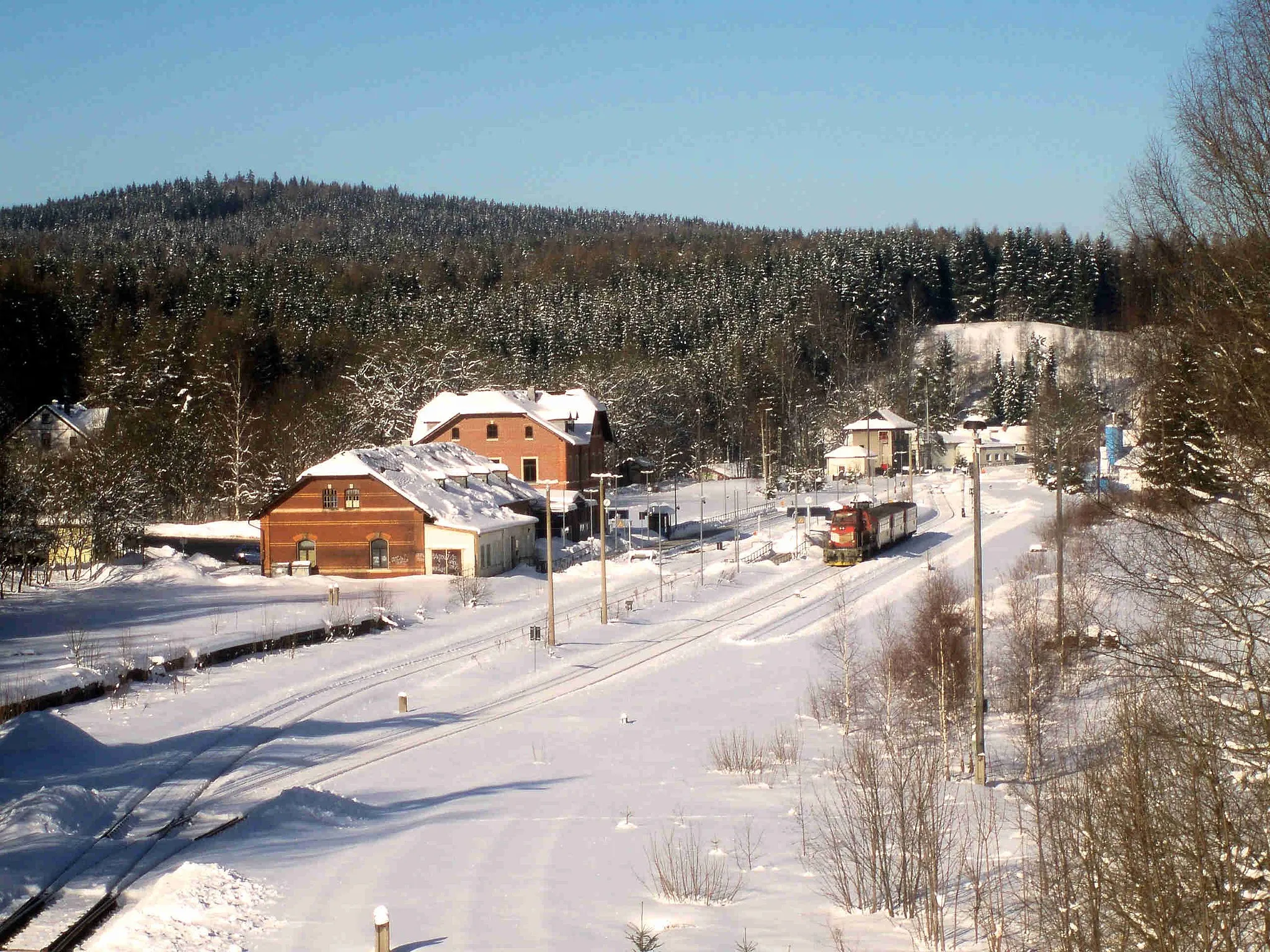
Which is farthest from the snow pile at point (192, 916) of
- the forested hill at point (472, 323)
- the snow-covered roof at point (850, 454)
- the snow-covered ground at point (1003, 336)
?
the snow-covered ground at point (1003, 336)

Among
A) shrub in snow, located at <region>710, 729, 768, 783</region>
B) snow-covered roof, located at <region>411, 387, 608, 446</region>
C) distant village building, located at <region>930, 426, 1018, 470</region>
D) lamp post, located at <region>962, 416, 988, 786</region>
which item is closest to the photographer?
shrub in snow, located at <region>710, 729, 768, 783</region>

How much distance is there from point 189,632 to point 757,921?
89.4 feet

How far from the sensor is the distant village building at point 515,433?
235ft

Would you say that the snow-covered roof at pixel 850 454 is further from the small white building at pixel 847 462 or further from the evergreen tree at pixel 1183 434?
the evergreen tree at pixel 1183 434

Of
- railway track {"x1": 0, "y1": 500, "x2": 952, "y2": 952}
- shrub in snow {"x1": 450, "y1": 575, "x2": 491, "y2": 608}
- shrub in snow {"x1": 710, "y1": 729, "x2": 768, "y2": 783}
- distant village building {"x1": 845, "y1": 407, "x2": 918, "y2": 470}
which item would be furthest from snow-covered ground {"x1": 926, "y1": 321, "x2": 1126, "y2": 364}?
shrub in snow {"x1": 710, "y1": 729, "x2": 768, "y2": 783}

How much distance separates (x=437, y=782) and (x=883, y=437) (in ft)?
285

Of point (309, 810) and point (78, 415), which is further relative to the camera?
point (78, 415)

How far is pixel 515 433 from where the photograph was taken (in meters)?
72.4

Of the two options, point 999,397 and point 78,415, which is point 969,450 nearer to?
point 999,397

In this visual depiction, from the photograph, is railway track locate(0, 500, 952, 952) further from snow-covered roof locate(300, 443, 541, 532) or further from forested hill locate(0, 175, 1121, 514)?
forested hill locate(0, 175, 1121, 514)

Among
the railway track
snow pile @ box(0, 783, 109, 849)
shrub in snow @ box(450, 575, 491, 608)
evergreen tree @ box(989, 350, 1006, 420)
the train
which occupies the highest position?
evergreen tree @ box(989, 350, 1006, 420)

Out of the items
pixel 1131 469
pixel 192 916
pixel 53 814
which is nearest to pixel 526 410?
pixel 1131 469

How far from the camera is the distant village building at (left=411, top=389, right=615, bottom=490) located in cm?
7175

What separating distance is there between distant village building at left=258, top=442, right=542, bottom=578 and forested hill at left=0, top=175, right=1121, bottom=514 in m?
14.2
